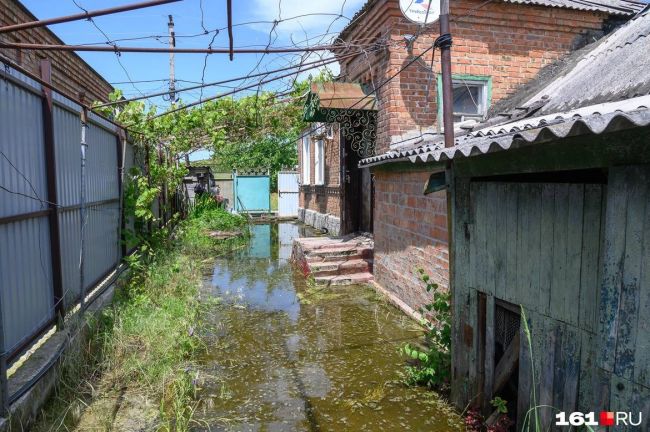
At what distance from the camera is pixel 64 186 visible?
4.42 meters

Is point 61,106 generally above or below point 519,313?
above

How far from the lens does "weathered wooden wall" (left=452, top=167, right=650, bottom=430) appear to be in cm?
219

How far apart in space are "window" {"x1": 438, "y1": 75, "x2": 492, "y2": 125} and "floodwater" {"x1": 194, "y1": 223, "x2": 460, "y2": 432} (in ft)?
11.5

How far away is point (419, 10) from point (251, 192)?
15375mm

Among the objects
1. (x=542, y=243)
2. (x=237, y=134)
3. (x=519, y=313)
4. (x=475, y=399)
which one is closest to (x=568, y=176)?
(x=542, y=243)

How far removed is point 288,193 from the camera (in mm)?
20266

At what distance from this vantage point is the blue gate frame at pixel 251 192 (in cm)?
2039

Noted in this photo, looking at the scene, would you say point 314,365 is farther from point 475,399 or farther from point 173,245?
point 173,245

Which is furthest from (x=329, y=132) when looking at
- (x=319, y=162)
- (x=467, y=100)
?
(x=467, y=100)

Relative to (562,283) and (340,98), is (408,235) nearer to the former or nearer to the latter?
(340,98)

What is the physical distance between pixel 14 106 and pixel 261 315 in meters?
4.12

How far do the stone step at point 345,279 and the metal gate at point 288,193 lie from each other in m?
12.1

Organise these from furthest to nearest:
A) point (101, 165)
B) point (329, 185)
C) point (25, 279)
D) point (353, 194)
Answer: point (329, 185)
point (353, 194)
point (101, 165)
point (25, 279)

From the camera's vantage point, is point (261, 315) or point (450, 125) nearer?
point (450, 125)
